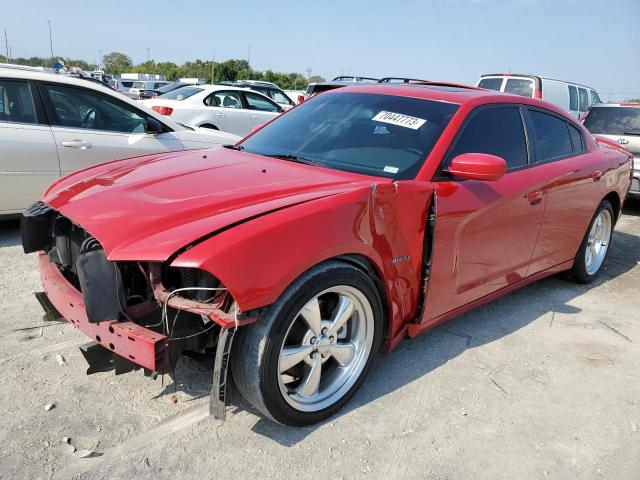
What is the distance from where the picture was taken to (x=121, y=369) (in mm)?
2314

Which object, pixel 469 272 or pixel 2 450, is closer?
pixel 2 450

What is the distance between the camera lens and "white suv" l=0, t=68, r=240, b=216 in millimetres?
4852

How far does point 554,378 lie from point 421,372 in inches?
31.3

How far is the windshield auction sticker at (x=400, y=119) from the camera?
3169 mm

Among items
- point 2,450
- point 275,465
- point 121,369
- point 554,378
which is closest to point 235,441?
point 275,465

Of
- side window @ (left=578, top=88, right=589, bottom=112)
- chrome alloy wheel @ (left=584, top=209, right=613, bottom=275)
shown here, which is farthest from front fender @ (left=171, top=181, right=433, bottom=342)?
side window @ (left=578, top=88, right=589, bottom=112)

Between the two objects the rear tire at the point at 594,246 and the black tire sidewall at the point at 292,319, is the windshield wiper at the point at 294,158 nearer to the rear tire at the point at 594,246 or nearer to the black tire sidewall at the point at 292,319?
the black tire sidewall at the point at 292,319

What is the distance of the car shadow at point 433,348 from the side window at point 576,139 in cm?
119

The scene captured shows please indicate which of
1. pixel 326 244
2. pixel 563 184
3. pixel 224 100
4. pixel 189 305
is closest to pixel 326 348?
pixel 326 244

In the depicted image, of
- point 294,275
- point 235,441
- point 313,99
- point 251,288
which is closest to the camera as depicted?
point 251,288

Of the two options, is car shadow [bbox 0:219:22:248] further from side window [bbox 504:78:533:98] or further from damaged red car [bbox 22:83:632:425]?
side window [bbox 504:78:533:98]

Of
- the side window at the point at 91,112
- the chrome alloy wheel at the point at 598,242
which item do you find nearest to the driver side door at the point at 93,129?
the side window at the point at 91,112

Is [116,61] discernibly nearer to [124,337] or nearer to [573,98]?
[573,98]

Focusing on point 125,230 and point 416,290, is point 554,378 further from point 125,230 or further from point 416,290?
point 125,230
